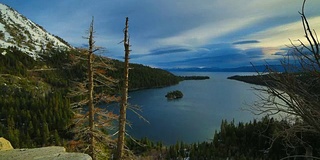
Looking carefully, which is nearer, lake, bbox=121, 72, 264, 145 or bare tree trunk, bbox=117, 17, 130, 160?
bare tree trunk, bbox=117, 17, 130, 160

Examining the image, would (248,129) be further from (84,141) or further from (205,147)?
(84,141)

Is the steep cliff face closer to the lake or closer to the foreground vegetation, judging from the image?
the foreground vegetation

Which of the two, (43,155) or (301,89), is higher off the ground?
(301,89)

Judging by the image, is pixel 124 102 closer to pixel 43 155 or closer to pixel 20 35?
pixel 43 155

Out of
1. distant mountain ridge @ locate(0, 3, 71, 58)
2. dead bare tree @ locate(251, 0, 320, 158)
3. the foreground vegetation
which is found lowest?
the foreground vegetation

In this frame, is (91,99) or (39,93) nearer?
(91,99)

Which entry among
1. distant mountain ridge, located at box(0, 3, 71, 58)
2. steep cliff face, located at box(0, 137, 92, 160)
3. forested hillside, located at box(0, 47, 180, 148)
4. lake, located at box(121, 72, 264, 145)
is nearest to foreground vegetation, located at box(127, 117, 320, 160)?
lake, located at box(121, 72, 264, 145)

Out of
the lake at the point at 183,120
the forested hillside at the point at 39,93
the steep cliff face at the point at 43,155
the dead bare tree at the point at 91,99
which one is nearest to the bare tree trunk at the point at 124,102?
the dead bare tree at the point at 91,99

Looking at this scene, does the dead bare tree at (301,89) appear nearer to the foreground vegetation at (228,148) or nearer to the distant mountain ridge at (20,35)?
the foreground vegetation at (228,148)

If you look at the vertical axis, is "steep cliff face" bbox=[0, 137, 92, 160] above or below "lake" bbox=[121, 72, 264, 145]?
above

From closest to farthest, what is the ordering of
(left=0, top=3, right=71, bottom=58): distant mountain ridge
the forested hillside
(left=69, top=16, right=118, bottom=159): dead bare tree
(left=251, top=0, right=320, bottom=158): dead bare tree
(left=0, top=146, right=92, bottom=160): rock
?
(left=251, top=0, right=320, bottom=158): dead bare tree, (left=0, top=146, right=92, bottom=160): rock, (left=69, top=16, right=118, bottom=159): dead bare tree, the forested hillside, (left=0, top=3, right=71, bottom=58): distant mountain ridge

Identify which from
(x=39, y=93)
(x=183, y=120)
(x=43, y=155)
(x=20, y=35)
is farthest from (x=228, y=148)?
(x=20, y=35)

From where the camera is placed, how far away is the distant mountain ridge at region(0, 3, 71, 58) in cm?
14000

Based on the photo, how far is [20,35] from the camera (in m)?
156
